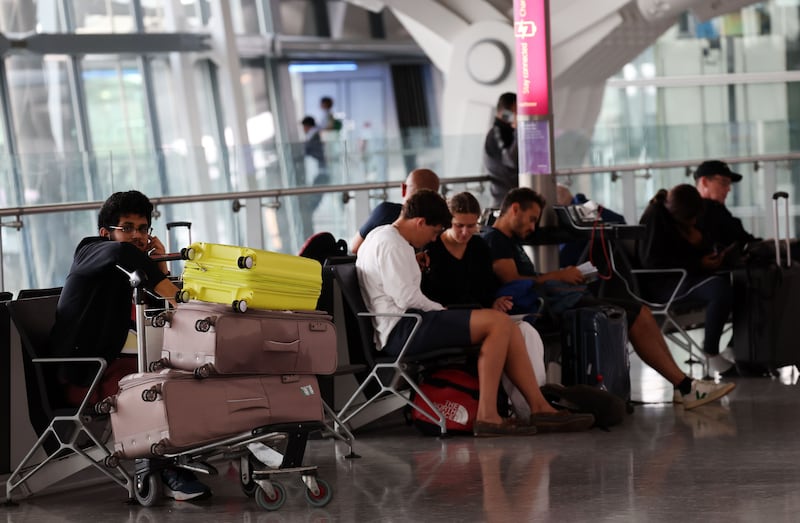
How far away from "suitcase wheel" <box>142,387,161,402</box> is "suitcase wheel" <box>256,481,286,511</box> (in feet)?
1.57

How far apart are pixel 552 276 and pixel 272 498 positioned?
2.63m

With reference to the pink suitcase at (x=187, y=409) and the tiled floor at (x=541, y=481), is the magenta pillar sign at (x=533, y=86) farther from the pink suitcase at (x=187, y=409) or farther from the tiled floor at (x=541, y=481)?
the pink suitcase at (x=187, y=409)

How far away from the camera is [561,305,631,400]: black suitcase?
6328 millimetres

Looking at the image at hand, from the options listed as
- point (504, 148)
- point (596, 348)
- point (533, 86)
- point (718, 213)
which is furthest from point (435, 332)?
point (504, 148)

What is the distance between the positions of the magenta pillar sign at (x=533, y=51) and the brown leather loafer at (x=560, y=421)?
6.31ft

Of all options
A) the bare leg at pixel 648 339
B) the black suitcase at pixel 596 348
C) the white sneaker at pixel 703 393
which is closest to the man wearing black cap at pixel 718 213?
the bare leg at pixel 648 339

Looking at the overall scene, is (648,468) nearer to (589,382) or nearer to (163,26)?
(589,382)

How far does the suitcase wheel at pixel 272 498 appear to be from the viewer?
4.41m

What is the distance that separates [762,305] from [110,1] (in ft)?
50.7

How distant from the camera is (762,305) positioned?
7.41m

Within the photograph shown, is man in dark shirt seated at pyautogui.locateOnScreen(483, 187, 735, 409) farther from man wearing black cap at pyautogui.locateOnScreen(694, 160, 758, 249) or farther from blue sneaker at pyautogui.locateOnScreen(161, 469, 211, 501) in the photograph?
blue sneaker at pyautogui.locateOnScreen(161, 469, 211, 501)

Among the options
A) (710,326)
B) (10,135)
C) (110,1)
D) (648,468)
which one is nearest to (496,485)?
(648,468)

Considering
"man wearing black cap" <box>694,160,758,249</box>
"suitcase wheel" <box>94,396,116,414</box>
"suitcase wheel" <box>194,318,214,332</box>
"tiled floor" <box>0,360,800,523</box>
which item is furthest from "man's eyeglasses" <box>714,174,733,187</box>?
"suitcase wheel" <box>94,396,116,414</box>

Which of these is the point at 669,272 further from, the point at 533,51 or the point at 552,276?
the point at 533,51
